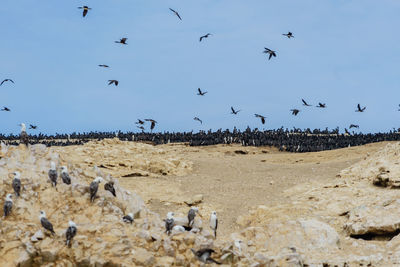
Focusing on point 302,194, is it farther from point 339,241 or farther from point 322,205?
point 339,241

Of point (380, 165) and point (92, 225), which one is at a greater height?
point (380, 165)

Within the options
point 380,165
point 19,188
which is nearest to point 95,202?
point 19,188

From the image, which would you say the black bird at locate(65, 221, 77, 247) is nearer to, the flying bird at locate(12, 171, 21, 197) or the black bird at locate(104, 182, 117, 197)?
the flying bird at locate(12, 171, 21, 197)

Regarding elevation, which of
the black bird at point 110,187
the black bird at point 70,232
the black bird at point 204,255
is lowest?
the black bird at point 204,255

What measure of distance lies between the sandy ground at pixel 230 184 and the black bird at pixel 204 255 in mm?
7219

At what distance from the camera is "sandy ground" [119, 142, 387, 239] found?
23844 millimetres

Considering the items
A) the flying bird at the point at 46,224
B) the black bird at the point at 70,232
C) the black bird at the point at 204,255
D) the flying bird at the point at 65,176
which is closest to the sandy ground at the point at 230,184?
the black bird at the point at 204,255

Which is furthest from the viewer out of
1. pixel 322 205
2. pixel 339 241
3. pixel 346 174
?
pixel 346 174

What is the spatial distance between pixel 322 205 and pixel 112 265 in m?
11.8

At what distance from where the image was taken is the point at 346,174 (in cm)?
2623

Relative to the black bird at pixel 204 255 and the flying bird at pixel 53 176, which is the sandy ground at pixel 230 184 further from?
the flying bird at pixel 53 176

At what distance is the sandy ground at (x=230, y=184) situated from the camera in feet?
78.2

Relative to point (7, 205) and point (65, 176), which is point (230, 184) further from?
point (7, 205)

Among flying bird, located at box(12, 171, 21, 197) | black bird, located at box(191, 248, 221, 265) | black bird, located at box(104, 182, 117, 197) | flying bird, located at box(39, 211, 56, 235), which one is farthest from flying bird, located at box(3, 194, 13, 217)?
black bird, located at box(191, 248, 221, 265)
